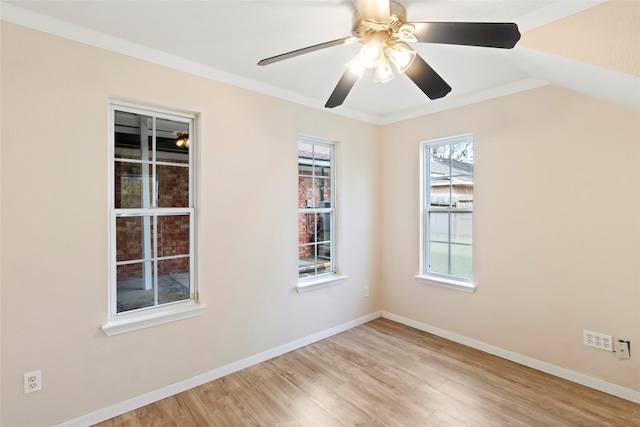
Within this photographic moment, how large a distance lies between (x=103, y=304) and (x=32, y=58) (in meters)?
1.60

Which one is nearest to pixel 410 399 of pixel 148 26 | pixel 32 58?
pixel 148 26

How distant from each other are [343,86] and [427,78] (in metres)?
0.50

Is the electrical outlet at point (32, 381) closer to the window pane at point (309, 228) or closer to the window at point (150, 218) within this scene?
the window at point (150, 218)

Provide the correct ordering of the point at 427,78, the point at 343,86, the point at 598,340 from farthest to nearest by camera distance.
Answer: the point at 598,340
the point at 343,86
the point at 427,78

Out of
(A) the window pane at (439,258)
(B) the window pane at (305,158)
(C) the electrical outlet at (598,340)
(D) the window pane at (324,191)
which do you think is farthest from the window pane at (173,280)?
(C) the electrical outlet at (598,340)

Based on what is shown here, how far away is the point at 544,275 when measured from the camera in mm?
2723

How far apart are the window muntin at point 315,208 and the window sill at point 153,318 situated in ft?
3.78

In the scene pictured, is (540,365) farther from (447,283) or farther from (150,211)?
(150,211)

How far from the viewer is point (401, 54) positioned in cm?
160

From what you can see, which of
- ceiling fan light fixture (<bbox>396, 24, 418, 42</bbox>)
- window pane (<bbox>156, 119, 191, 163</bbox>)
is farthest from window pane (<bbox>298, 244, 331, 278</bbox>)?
ceiling fan light fixture (<bbox>396, 24, 418, 42</bbox>)

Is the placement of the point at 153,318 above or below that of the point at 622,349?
above

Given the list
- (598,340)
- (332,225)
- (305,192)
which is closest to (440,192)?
(332,225)

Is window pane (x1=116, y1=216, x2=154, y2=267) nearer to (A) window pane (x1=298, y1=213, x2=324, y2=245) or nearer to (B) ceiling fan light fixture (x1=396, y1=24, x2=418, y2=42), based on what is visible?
(A) window pane (x1=298, y1=213, x2=324, y2=245)

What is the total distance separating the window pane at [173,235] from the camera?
96.3 inches
